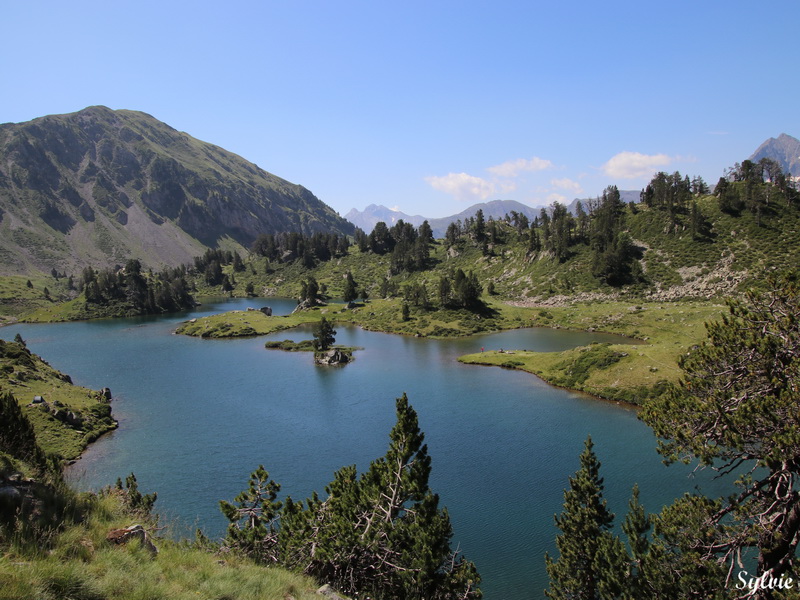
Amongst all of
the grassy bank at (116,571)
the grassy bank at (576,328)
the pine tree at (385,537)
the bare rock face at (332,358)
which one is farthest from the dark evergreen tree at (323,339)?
the grassy bank at (116,571)

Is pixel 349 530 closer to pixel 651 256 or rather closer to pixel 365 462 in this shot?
pixel 365 462

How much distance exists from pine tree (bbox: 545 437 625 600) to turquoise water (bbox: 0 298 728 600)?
210 inches

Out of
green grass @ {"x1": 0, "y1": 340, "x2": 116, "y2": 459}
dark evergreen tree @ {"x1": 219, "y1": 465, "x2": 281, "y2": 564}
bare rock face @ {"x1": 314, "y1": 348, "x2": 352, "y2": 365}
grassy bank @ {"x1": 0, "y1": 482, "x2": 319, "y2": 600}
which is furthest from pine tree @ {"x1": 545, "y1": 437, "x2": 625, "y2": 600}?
bare rock face @ {"x1": 314, "y1": 348, "x2": 352, "y2": 365}

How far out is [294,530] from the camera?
84.1 feet

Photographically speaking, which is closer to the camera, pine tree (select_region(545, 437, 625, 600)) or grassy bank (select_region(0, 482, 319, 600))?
grassy bank (select_region(0, 482, 319, 600))

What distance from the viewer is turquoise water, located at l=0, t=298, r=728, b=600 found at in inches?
1630

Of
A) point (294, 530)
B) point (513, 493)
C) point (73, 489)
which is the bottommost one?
point (513, 493)

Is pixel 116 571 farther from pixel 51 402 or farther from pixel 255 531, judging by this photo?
pixel 51 402

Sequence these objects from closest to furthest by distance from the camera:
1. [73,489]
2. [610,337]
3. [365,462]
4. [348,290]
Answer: [73,489], [365,462], [610,337], [348,290]

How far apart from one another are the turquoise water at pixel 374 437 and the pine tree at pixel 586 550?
533cm

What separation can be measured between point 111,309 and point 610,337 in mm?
191427

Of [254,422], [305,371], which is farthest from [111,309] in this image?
[254,422]

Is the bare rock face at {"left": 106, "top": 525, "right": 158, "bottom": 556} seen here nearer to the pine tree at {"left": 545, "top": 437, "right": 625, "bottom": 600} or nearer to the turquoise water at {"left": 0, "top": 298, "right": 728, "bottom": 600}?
the turquoise water at {"left": 0, "top": 298, "right": 728, "bottom": 600}

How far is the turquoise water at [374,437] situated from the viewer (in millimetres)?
41406
